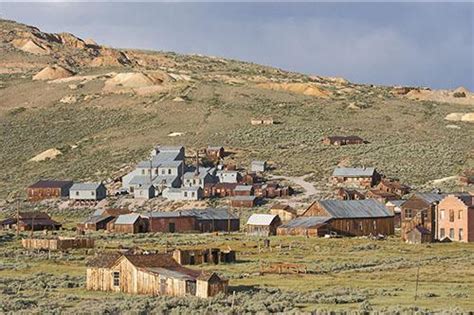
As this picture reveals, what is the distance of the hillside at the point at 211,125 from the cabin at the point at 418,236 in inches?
1333

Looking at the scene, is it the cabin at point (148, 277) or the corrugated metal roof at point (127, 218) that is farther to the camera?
the corrugated metal roof at point (127, 218)

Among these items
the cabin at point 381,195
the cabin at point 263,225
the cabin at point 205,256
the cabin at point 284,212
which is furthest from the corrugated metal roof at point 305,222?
the cabin at point 205,256

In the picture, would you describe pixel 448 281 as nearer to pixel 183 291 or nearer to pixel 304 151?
pixel 183 291

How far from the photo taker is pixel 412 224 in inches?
3366

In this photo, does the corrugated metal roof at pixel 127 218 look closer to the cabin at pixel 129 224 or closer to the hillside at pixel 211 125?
the cabin at pixel 129 224

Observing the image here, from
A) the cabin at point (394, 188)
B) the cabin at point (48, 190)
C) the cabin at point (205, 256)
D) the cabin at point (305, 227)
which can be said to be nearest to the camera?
the cabin at point (205, 256)

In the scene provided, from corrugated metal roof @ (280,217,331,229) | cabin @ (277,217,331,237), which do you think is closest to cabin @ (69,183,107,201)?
cabin @ (277,217,331,237)

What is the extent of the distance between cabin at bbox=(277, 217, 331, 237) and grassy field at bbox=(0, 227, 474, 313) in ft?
11.3

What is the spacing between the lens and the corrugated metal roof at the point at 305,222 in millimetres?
88312

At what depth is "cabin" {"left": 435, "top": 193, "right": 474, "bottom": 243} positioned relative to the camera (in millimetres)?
82438

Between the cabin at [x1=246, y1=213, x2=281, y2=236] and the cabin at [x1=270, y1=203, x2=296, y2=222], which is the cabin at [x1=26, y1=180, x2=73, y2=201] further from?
the cabin at [x1=246, y1=213, x2=281, y2=236]

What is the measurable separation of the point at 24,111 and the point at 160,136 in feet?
111

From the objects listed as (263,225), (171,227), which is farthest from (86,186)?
(263,225)

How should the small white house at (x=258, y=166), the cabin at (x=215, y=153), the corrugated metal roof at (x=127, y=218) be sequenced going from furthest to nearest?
the cabin at (x=215, y=153), the small white house at (x=258, y=166), the corrugated metal roof at (x=127, y=218)
